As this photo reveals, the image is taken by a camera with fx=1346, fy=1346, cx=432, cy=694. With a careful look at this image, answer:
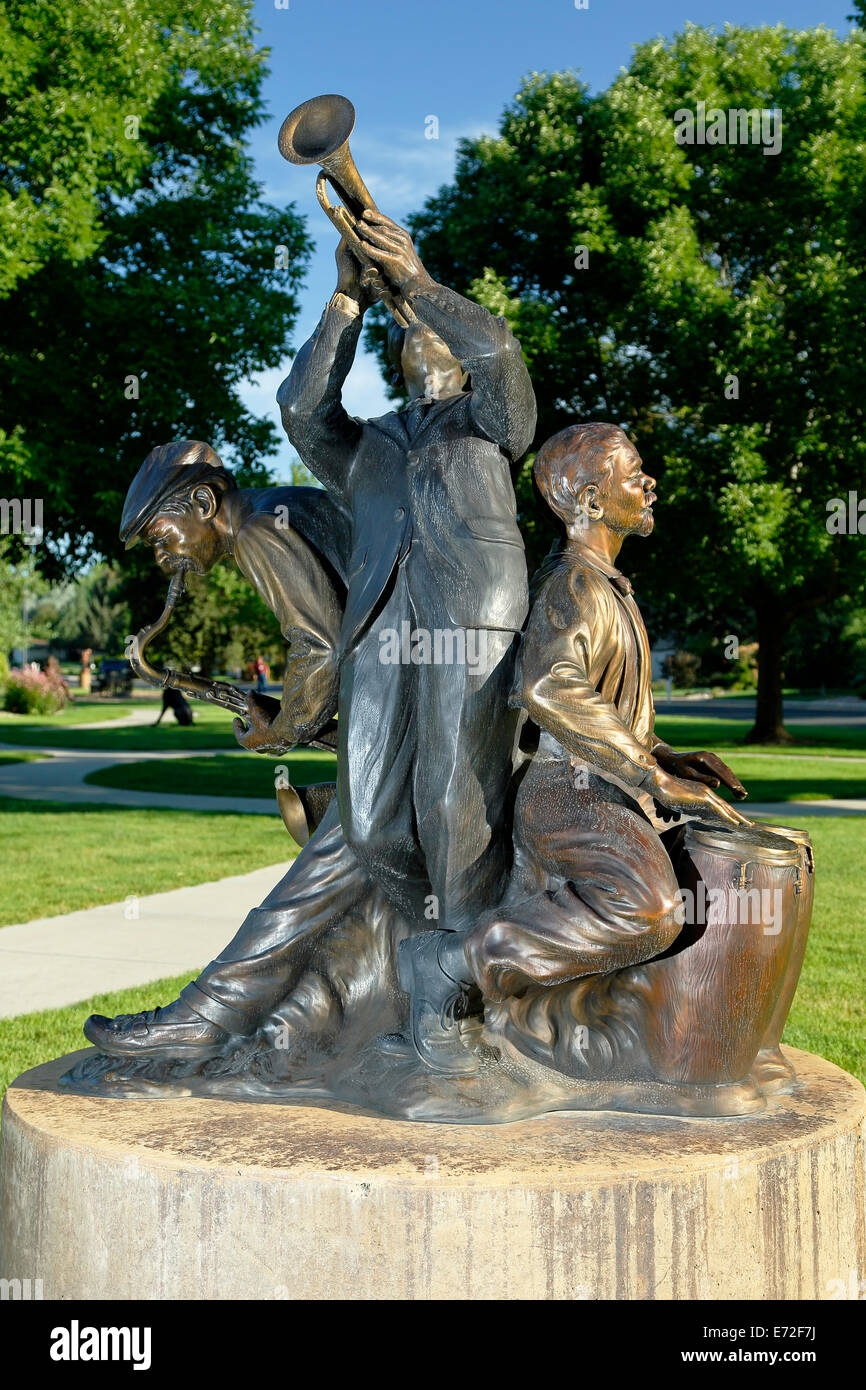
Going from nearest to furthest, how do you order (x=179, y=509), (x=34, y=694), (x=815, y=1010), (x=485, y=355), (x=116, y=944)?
(x=485, y=355)
(x=179, y=509)
(x=815, y=1010)
(x=116, y=944)
(x=34, y=694)

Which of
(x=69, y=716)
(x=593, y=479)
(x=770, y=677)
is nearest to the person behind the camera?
(x=593, y=479)

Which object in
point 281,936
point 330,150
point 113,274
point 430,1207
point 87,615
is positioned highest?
point 113,274

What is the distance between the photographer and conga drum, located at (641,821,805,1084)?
10.3ft

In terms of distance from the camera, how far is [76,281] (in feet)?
43.1

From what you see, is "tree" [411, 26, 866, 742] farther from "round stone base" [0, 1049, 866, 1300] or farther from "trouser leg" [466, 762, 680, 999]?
"round stone base" [0, 1049, 866, 1300]

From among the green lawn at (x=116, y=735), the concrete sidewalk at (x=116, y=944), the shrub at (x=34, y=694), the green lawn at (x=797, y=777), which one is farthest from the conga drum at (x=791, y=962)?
the shrub at (x=34, y=694)

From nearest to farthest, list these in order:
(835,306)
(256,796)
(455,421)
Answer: (455,421)
(256,796)
(835,306)

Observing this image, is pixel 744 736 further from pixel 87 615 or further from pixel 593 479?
pixel 87 615

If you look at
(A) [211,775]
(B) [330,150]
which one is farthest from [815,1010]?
(A) [211,775]

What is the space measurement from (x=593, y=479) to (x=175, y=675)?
132cm

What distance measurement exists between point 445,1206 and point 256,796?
13.8 meters

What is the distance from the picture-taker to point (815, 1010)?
6602 millimetres
